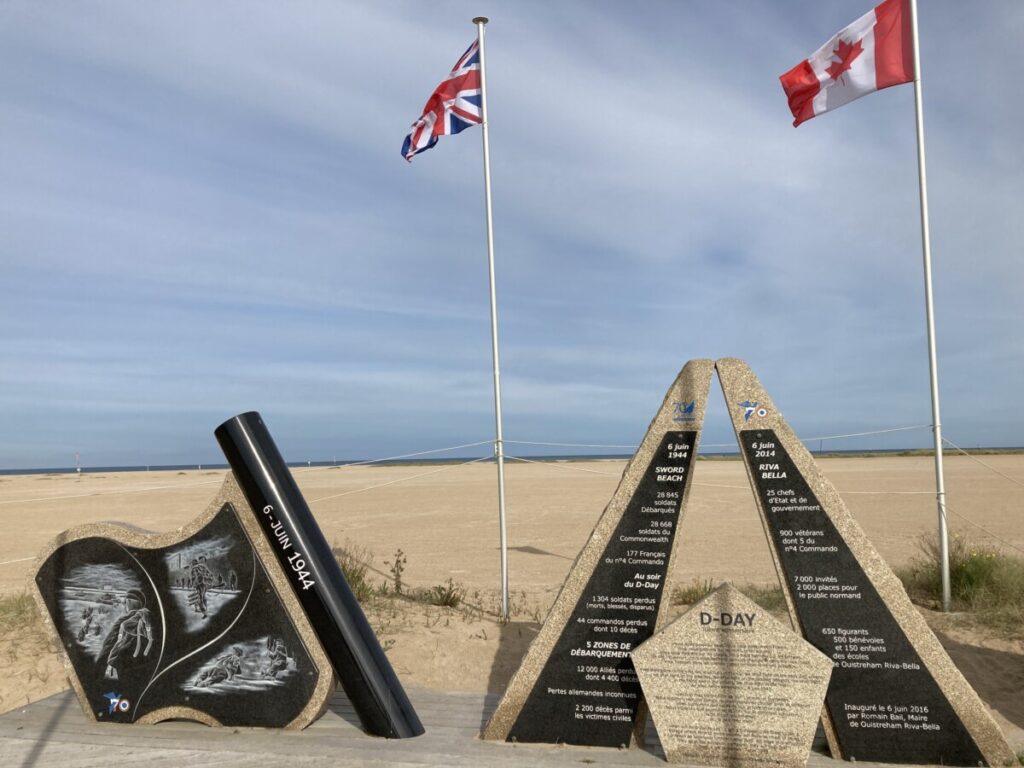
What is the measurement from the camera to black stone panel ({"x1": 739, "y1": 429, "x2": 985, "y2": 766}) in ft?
15.5

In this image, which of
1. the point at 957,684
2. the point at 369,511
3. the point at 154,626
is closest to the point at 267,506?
the point at 154,626

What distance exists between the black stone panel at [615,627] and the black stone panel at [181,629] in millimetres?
1641

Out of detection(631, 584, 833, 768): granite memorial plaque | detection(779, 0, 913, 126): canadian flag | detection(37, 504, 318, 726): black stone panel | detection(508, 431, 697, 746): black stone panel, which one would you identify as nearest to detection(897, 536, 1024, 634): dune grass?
detection(631, 584, 833, 768): granite memorial plaque

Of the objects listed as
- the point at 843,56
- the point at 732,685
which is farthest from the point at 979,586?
the point at 843,56

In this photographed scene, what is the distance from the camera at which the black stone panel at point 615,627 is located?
200 inches

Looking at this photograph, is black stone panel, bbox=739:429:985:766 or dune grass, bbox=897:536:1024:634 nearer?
black stone panel, bbox=739:429:985:766

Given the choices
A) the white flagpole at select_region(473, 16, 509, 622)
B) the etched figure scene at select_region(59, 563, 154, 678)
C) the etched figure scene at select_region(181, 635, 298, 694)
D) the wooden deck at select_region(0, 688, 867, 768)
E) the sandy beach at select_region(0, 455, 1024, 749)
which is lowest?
the sandy beach at select_region(0, 455, 1024, 749)

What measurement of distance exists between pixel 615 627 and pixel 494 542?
1056 cm

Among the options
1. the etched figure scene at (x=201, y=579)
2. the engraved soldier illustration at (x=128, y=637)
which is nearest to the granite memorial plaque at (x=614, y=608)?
the etched figure scene at (x=201, y=579)

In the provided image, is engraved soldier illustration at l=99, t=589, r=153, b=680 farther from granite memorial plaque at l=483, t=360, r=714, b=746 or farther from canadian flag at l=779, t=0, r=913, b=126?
canadian flag at l=779, t=0, r=913, b=126

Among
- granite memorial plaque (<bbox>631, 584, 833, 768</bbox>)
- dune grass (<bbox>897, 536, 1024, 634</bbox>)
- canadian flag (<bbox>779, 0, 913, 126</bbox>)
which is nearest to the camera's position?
granite memorial plaque (<bbox>631, 584, 833, 768</bbox>)

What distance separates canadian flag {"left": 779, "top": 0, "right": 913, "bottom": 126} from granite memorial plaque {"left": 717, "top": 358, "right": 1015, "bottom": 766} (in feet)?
16.7

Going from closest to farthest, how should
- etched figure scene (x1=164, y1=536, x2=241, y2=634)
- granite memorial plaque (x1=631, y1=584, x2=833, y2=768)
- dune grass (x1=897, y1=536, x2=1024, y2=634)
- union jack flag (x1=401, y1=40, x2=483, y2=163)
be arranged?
granite memorial plaque (x1=631, y1=584, x2=833, y2=768) → etched figure scene (x1=164, y1=536, x2=241, y2=634) → dune grass (x1=897, y1=536, x2=1024, y2=634) → union jack flag (x1=401, y1=40, x2=483, y2=163)

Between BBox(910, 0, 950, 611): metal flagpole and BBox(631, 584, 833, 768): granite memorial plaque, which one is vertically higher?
BBox(910, 0, 950, 611): metal flagpole
